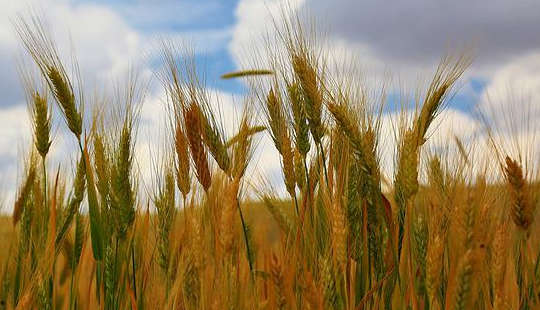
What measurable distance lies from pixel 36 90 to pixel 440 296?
5.45 ft

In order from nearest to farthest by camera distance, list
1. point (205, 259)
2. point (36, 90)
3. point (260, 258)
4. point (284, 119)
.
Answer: point (205, 259), point (284, 119), point (36, 90), point (260, 258)

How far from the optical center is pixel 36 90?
2.49 metres

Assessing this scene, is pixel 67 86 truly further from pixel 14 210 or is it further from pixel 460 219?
pixel 460 219

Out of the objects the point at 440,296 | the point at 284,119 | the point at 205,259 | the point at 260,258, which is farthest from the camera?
the point at 260,258

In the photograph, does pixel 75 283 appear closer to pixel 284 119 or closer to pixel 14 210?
pixel 14 210

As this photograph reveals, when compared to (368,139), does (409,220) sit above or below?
below

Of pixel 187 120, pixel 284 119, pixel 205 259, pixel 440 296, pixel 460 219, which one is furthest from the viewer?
pixel 284 119

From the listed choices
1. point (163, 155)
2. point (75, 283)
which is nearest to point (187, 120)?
point (163, 155)

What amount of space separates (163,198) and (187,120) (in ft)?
0.94

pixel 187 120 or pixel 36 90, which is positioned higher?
pixel 36 90

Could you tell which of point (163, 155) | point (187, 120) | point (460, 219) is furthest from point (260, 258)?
point (460, 219)

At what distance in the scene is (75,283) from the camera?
7.05ft

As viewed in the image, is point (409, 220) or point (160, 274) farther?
point (160, 274)

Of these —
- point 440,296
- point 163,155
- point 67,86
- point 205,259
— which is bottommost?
point 440,296
